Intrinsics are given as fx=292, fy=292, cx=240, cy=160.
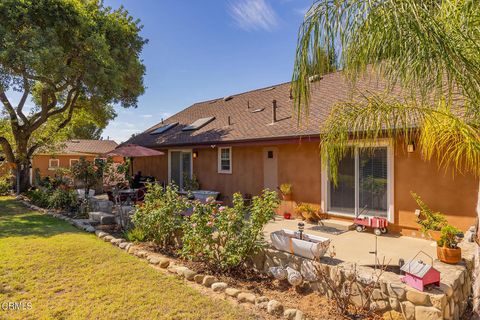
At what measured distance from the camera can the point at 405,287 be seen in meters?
4.02

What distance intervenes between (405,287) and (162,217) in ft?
16.0

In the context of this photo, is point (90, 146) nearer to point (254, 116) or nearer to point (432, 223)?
point (254, 116)

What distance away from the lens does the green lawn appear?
161 inches

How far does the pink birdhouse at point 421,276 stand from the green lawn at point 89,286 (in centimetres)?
237

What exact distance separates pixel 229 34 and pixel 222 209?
11293 millimetres

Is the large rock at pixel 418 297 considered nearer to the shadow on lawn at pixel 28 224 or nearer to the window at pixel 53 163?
the shadow on lawn at pixel 28 224

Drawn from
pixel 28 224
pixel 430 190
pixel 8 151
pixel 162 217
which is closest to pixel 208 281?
pixel 162 217

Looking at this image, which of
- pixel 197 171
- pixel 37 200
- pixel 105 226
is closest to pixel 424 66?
pixel 105 226

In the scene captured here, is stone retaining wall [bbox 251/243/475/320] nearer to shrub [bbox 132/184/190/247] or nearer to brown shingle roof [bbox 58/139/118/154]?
shrub [bbox 132/184/190/247]

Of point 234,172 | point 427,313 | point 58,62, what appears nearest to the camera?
point 427,313

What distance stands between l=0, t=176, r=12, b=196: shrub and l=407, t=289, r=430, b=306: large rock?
20.0 meters

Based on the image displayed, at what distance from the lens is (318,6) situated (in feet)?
9.98

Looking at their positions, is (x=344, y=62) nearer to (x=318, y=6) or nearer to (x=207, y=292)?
(x=318, y=6)

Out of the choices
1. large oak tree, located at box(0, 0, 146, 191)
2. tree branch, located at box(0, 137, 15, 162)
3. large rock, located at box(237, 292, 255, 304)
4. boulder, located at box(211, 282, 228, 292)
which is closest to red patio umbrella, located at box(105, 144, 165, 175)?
large oak tree, located at box(0, 0, 146, 191)
